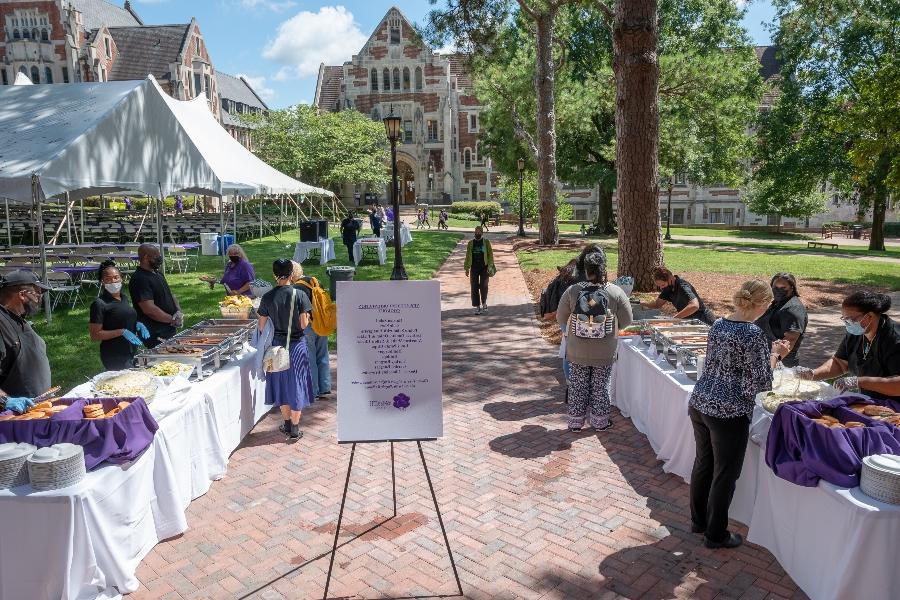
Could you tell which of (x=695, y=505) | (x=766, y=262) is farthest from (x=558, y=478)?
(x=766, y=262)

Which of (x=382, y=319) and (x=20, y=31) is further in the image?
(x=20, y=31)

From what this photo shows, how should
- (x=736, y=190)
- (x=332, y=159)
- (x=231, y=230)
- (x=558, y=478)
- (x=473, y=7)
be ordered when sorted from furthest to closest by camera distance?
(x=736, y=190) < (x=332, y=159) < (x=231, y=230) < (x=473, y=7) < (x=558, y=478)

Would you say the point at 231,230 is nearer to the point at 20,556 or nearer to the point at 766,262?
the point at 766,262

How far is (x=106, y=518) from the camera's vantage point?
4.16 metres

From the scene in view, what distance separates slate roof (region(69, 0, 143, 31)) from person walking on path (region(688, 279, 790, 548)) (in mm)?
61570

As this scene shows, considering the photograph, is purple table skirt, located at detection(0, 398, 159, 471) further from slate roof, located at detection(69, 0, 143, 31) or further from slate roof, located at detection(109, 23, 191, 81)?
slate roof, located at detection(69, 0, 143, 31)

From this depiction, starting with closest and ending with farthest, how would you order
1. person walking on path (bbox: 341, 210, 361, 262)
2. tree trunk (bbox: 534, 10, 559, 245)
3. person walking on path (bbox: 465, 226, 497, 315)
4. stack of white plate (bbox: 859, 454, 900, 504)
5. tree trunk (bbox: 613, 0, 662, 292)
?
stack of white plate (bbox: 859, 454, 900, 504)
tree trunk (bbox: 613, 0, 662, 292)
person walking on path (bbox: 465, 226, 497, 315)
person walking on path (bbox: 341, 210, 361, 262)
tree trunk (bbox: 534, 10, 559, 245)

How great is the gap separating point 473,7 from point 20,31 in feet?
160

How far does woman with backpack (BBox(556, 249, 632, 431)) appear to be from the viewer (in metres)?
6.44

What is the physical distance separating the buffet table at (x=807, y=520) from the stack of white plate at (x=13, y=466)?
4877mm

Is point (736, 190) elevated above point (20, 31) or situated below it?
below

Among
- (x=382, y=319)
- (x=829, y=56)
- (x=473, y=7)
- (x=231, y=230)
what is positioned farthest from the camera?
(x=829, y=56)

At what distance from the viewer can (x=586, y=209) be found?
6138cm

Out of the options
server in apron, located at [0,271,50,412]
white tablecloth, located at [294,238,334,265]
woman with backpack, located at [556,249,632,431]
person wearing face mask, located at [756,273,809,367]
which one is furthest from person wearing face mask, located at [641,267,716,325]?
white tablecloth, located at [294,238,334,265]
